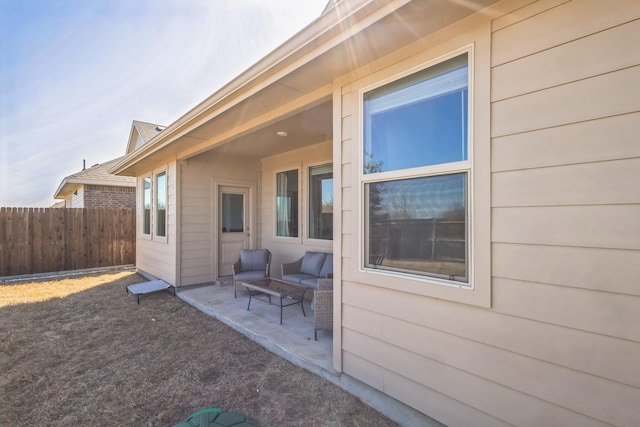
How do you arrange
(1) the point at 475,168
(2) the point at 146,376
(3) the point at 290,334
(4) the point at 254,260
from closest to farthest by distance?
(1) the point at 475,168
(2) the point at 146,376
(3) the point at 290,334
(4) the point at 254,260

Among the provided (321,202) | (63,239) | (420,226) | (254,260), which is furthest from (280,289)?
(63,239)

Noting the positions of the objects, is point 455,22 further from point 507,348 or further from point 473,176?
point 507,348

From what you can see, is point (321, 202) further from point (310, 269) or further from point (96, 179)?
point (96, 179)

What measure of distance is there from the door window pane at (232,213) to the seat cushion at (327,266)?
254 centimetres

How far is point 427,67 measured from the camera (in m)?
1.95

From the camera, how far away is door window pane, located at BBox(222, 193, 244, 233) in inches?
246

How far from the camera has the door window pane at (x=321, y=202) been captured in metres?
5.05

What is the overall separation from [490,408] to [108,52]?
7.88 metres

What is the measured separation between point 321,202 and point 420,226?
330 cm

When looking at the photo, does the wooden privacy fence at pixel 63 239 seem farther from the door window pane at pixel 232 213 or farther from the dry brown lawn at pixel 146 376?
the door window pane at pixel 232 213

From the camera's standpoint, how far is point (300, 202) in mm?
5508

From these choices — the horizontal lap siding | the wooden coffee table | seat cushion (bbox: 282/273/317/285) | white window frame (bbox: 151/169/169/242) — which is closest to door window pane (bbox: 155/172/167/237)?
white window frame (bbox: 151/169/169/242)

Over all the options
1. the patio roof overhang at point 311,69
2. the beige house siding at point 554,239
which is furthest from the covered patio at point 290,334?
the patio roof overhang at point 311,69

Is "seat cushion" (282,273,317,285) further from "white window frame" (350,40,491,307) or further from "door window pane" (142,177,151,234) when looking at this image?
"door window pane" (142,177,151,234)
